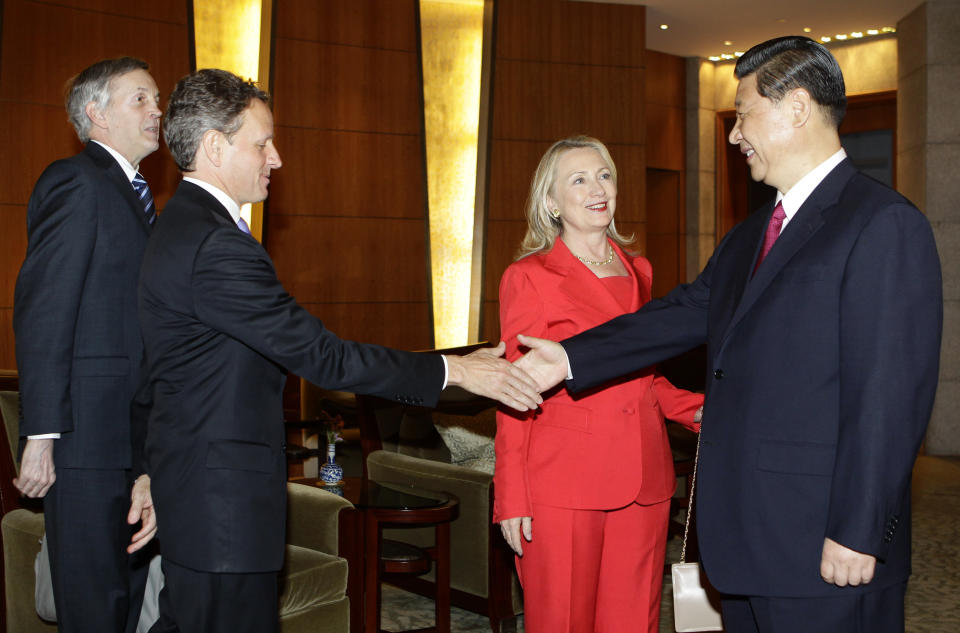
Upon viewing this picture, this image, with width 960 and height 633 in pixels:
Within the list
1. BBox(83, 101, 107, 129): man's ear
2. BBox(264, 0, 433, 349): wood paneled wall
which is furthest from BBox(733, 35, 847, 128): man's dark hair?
BBox(264, 0, 433, 349): wood paneled wall

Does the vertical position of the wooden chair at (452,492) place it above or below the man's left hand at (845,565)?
below

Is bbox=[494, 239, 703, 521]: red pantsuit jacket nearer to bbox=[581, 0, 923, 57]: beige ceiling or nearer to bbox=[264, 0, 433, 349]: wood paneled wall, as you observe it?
bbox=[264, 0, 433, 349]: wood paneled wall

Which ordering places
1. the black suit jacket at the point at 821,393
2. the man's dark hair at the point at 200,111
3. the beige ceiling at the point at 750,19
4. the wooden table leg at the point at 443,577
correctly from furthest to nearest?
the beige ceiling at the point at 750,19 < the wooden table leg at the point at 443,577 < the man's dark hair at the point at 200,111 < the black suit jacket at the point at 821,393

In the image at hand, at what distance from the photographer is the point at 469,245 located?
8562 mm

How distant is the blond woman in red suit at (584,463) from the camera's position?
2395mm

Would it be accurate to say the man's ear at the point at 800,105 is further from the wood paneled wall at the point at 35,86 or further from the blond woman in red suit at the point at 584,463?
the wood paneled wall at the point at 35,86

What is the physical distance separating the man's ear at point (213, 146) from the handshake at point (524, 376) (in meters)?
0.77

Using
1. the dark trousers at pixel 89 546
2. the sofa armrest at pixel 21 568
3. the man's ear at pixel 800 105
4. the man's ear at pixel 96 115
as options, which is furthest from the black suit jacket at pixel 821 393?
the sofa armrest at pixel 21 568

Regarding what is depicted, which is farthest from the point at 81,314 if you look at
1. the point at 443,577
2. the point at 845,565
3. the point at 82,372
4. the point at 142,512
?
the point at 845,565

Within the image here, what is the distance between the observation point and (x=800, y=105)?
1886 millimetres

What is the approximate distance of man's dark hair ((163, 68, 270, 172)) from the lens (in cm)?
210

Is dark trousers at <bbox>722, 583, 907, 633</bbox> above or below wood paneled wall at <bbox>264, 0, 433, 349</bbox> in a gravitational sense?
below

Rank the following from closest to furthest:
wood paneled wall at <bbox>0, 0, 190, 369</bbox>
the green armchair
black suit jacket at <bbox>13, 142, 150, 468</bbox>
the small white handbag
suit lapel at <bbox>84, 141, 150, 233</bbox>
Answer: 1. the small white handbag
2. black suit jacket at <bbox>13, 142, 150, 468</bbox>
3. suit lapel at <bbox>84, 141, 150, 233</bbox>
4. the green armchair
5. wood paneled wall at <bbox>0, 0, 190, 369</bbox>

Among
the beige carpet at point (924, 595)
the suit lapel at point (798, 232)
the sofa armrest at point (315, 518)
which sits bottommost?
the beige carpet at point (924, 595)
